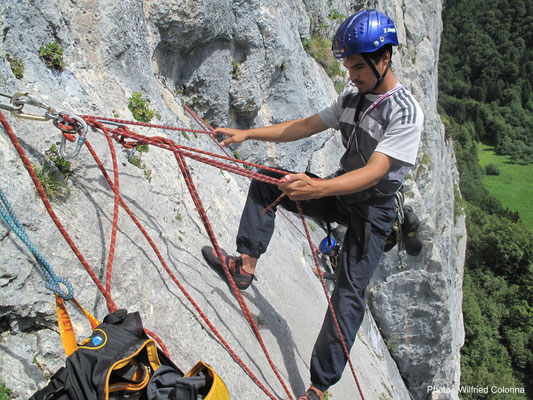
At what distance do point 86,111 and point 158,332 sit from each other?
230cm

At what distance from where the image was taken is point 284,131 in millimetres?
4355

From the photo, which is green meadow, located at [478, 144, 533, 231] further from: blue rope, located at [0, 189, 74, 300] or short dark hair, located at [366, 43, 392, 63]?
blue rope, located at [0, 189, 74, 300]

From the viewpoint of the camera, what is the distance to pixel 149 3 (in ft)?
17.9

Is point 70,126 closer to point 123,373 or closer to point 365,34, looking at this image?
point 123,373

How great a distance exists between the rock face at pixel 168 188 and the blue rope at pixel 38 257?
0.48ft

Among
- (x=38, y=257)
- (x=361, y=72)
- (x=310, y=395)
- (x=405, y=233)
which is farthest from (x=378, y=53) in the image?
(x=310, y=395)

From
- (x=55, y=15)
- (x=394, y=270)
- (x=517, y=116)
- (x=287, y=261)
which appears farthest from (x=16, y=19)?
(x=517, y=116)

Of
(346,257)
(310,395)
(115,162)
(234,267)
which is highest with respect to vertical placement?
(115,162)

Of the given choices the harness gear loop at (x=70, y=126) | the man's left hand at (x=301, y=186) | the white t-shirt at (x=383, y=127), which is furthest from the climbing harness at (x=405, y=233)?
the harness gear loop at (x=70, y=126)

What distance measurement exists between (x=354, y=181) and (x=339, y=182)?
119 mm

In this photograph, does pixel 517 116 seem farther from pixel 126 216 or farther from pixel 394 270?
pixel 126 216

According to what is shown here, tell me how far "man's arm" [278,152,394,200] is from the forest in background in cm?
2809

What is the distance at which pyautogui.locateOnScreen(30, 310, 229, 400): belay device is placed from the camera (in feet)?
6.77

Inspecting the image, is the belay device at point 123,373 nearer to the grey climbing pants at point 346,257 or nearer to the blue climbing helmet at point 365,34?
the grey climbing pants at point 346,257
